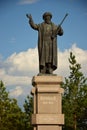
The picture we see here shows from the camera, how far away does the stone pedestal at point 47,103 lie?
20609 mm

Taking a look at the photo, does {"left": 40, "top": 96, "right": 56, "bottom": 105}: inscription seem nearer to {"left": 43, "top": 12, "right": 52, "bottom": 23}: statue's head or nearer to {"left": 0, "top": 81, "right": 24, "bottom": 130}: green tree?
{"left": 43, "top": 12, "right": 52, "bottom": 23}: statue's head

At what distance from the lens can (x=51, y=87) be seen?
2098 centimetres

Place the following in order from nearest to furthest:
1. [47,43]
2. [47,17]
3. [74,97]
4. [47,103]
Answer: [47,103] < [47,43] < [47,17] < [74,97]

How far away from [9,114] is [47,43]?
25881 mm

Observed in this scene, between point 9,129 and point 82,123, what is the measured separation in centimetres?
778

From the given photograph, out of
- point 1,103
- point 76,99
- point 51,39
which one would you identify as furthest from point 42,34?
point 1,103

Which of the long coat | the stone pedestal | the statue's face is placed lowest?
the stone pedestal

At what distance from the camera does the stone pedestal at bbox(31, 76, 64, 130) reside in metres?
20.6

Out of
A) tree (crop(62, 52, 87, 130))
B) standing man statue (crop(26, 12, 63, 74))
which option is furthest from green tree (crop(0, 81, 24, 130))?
Answer: standing man statue (crop(26, 12, 63, 74))

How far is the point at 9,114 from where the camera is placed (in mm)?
46875

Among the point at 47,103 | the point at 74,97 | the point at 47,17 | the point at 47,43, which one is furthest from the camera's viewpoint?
the point at 74,97

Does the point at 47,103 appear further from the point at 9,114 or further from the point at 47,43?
the point at 9,114

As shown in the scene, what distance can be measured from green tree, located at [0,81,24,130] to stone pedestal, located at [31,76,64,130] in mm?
26286

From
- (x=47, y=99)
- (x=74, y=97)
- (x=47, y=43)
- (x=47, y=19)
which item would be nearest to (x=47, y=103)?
(x=47, y=99)
